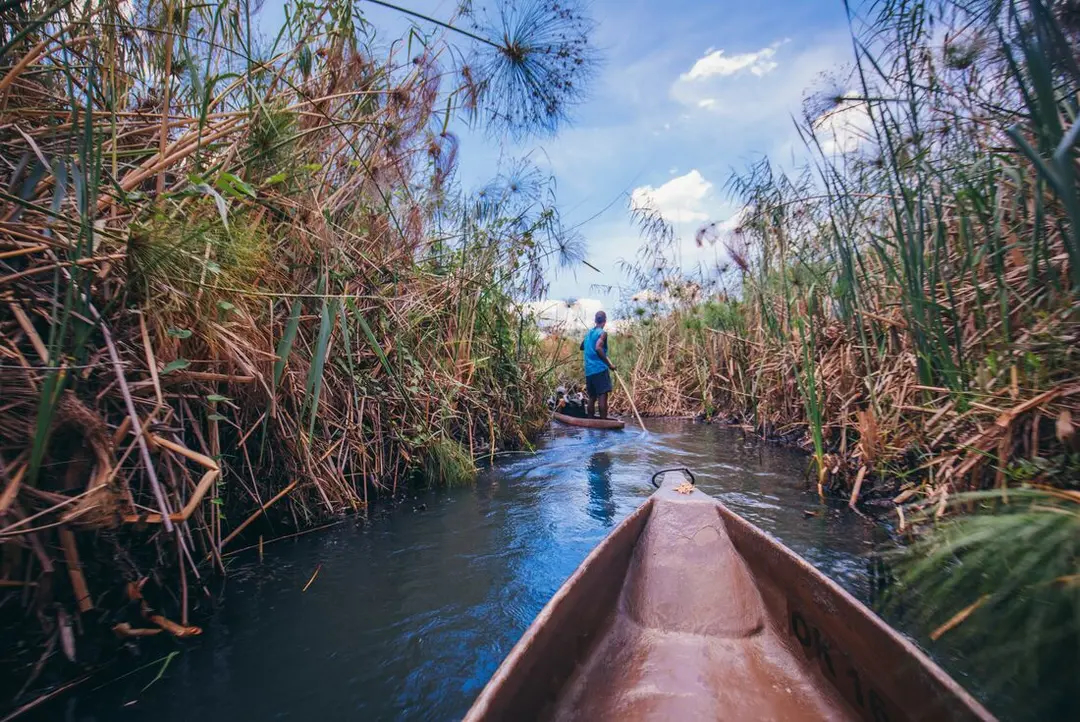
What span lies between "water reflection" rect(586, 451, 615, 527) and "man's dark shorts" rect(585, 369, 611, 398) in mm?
2321

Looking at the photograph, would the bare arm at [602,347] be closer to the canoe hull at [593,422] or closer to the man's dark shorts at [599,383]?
the man's dark shorts at [599,383]

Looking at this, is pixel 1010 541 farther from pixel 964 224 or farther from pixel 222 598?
pixel 222 598

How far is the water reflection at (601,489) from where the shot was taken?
3900 mm

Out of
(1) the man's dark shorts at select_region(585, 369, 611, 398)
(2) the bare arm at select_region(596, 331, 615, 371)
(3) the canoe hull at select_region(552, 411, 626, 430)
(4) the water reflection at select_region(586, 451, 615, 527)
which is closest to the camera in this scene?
(4) the water reflection at select_region(586, 451, 615, 527)

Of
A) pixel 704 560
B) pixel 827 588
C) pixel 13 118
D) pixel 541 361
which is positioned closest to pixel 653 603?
pixel 704 560

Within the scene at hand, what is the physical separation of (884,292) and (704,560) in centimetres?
288

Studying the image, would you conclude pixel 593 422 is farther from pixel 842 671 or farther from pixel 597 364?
pixel 842 671

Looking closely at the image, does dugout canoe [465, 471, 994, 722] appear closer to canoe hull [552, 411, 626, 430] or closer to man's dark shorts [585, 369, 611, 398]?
canoe hull [552, 411, 626, 430]

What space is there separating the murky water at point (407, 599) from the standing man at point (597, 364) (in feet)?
12.3

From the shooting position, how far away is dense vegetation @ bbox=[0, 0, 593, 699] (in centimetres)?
161

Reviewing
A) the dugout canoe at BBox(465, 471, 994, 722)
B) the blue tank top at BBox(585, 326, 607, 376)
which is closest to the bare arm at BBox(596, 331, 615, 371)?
the blue tank top at BBox(585, 326, 607, 376)

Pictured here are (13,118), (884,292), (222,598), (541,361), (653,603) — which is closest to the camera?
(13,118)

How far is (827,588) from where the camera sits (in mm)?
1604

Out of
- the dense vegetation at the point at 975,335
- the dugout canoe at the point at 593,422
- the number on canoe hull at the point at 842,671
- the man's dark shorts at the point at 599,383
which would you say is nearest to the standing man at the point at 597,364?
the man's dark shorts at the point at 599,383
